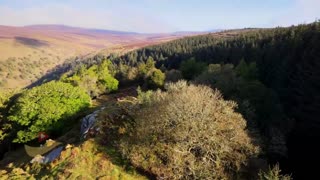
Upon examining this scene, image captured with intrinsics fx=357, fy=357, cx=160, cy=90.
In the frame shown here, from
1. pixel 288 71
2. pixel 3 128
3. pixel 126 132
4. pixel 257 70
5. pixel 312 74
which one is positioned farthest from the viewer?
pixel 257 70

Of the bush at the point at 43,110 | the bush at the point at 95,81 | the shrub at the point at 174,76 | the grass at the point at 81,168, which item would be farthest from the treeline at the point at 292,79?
the bush at the point at 43,110

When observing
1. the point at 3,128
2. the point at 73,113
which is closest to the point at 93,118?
the point at 73,113

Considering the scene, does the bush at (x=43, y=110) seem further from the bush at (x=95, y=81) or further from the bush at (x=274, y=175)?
the bush at (x=274, y=175)

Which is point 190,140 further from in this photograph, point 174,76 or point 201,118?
Result: point 174,76

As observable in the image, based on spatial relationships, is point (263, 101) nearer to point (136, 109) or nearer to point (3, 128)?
point (136, 109)

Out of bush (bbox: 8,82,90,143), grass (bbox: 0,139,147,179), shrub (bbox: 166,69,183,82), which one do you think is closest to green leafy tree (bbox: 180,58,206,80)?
shrub (bbox: 166,69,183,82)

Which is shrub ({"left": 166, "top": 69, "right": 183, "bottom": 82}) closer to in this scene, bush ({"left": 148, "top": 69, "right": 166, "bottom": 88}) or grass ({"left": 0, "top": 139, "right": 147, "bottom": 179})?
bush ({"left": 148, "top": 69, "right": 166, "bottom": 88})
